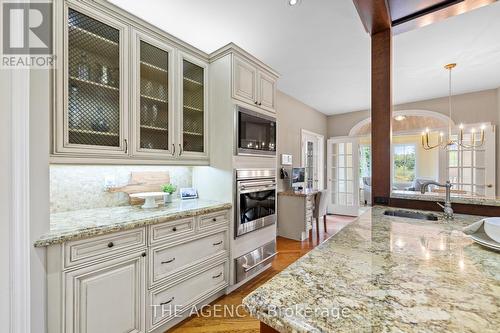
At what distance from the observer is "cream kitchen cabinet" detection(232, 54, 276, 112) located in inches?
86.3

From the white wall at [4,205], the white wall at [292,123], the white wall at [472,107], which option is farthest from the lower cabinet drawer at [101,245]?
the white wall at [472,107]

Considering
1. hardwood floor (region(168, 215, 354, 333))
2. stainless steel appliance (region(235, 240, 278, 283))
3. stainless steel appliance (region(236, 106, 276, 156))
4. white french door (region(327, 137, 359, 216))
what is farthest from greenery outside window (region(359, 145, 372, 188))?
stainless steel appliance (region(235, 240, 278, 283))

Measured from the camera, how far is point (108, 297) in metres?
1.34

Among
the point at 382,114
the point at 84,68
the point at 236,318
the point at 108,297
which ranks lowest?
the point at 236,318

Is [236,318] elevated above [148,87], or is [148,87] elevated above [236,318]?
[148,87]

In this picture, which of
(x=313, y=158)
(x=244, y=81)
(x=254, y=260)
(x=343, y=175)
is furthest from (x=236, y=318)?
(x=343, y=175)

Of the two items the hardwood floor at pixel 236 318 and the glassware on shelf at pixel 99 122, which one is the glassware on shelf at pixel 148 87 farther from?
the hardwood floor at pixel 236 318

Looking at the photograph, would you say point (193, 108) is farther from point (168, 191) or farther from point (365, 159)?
point (365, 159)

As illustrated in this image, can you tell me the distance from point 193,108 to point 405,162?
884cm

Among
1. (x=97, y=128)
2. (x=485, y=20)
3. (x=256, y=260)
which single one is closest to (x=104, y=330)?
(x=97, y=128)

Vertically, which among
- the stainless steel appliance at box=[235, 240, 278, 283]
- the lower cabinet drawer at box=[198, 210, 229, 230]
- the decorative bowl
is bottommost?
the stainless steel appliance at box=[235, 240, 278, 283]

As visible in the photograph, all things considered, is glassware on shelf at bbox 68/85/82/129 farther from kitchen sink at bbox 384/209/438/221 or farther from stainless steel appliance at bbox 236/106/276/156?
kitchen sink at bbox 384/209/438/221

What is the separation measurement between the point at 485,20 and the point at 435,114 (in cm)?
289

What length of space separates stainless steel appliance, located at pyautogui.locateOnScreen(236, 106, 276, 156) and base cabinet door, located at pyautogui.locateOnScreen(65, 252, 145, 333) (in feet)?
4.32
